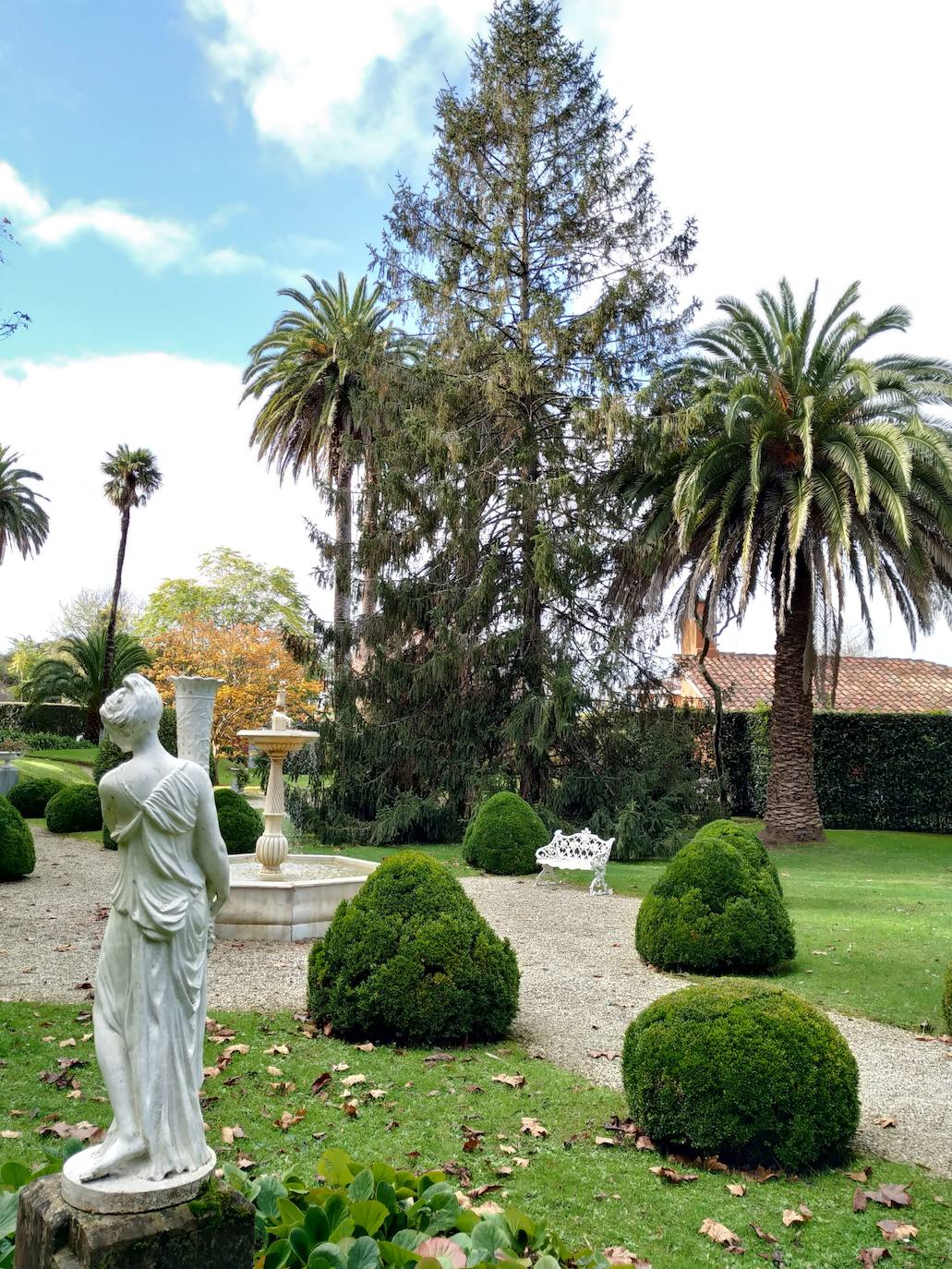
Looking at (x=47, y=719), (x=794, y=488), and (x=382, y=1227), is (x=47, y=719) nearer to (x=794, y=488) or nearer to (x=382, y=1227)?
(x=794, y=488)

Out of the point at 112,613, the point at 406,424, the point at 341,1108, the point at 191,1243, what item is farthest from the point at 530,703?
the point at 112,613

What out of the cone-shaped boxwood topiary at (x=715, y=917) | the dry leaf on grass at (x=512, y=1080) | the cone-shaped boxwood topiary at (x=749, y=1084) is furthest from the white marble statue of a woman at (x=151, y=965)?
the cone-shaped boxwood topiary at (x=715, y=917)

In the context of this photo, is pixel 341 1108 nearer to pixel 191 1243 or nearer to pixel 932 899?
pixel 191 1243

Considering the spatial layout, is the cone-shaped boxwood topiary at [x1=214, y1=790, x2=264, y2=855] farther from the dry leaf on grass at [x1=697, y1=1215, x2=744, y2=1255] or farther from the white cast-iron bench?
the dry leaf on grass at [x1=697, y1=1215, x2=744, y2=1255]

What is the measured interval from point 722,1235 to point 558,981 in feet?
14.8

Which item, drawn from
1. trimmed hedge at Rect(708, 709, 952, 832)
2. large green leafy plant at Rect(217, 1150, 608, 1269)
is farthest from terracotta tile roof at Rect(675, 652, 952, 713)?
large green leafy plant at Rect(217, 1150, 608, 1269)

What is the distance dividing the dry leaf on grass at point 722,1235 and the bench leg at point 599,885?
363 inches

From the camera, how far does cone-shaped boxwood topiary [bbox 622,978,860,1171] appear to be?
4535mm

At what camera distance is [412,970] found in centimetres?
625

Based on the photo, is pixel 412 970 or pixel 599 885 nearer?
pixel 412 970

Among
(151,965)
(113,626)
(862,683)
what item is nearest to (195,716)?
(151,965)

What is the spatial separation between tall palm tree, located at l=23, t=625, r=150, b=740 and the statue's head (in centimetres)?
3246

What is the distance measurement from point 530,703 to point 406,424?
249 inches

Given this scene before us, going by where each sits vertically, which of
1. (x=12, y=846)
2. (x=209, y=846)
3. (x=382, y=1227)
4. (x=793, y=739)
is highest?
(x=793, y=739)
